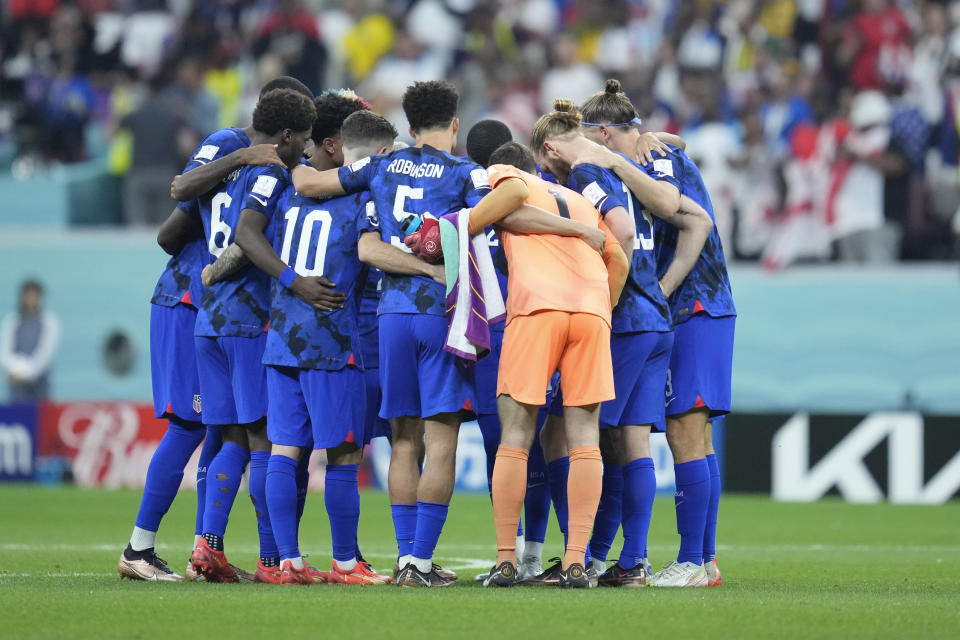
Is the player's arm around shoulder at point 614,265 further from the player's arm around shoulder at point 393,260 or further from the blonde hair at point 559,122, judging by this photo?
the player's arm around shoulder at point 393,260

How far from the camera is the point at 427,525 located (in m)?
7.17

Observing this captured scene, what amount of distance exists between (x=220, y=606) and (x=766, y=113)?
40.7ft

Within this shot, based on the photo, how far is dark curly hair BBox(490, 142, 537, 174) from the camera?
7590 mm

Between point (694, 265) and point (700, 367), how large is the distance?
1.90ft

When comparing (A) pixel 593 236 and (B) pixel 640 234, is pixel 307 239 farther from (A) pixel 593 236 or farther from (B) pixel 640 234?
(B) pixel 640 234

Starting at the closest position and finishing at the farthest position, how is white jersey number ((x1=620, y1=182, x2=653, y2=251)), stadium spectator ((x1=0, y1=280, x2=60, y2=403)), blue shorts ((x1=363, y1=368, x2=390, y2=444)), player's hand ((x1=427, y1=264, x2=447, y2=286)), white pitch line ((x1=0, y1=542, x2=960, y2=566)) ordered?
player's hand ((x1=427, y1=264, x2=447, y2=286)) < white jersey number ((x1=620, y1=182, x2=653, y2=251)) < blue shorts ((x1=363, y1=368, x2=390, y2=444)) < white pitch line ((x1=0, y1=542, x2=960, y2=566)) < stadium spectator ((x1=0, y1=280, x2=60, y2=403))

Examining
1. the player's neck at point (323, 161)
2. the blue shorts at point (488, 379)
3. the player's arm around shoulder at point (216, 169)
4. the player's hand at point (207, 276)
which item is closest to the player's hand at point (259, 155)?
the player's arm around shoulder at point (216, 169)

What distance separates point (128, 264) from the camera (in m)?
18.6

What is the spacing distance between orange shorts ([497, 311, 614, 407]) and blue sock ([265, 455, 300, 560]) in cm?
121

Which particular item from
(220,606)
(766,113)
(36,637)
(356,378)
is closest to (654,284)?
(356,378)

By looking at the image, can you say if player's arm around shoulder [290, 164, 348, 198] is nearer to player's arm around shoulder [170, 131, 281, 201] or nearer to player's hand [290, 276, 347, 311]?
player's arm around shoulder [170, 131, 281, 201]

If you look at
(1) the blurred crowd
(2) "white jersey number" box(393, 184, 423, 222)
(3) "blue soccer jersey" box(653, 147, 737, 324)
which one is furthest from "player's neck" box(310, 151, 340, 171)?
(1) the blurred crowd

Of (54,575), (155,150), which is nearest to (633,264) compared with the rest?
(54,575)

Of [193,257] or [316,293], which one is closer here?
[316,293]
